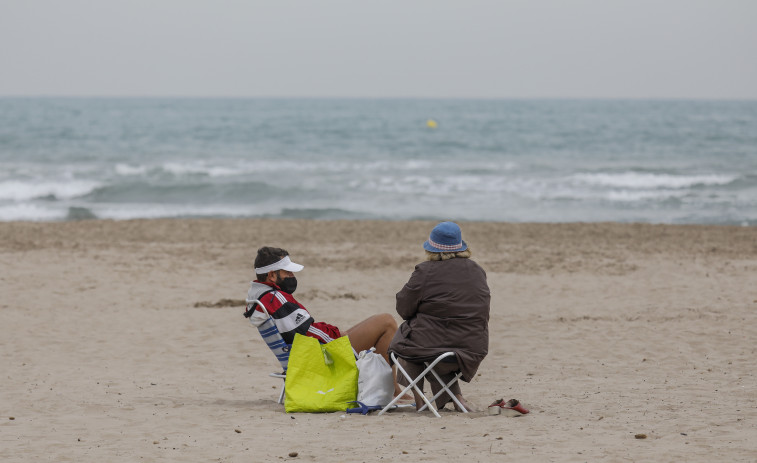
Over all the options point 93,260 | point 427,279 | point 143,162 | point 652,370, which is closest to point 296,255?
point 93,260

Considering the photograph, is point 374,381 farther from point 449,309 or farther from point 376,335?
point 449,309

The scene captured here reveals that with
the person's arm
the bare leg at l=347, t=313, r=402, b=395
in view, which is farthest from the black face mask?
the person's arm

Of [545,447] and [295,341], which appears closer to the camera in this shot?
[545,447]

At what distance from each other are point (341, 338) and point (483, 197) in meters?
18.1

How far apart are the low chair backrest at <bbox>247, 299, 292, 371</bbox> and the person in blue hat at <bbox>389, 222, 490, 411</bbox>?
79 centimetres

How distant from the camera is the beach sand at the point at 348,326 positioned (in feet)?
15.1

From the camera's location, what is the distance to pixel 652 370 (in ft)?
22.2

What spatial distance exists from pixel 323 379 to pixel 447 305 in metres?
0.94

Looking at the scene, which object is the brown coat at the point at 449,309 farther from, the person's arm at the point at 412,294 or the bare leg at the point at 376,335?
the bare leg at the point at 376,335

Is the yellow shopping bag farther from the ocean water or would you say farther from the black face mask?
the ocean water

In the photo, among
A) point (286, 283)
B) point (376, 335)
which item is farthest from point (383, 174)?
point (286, 283)

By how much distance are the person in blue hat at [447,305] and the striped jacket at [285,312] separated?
1.85ft

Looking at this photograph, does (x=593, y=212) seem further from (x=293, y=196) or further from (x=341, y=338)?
(x=341, y=338)

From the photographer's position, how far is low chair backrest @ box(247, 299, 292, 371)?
528 cm
